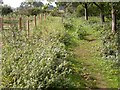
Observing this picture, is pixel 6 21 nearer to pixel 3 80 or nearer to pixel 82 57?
pixel 82 57

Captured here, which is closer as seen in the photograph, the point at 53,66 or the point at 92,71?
the point at 53,66

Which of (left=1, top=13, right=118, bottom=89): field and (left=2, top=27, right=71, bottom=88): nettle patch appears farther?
(left=1, top=13, right=118, bottom=89): field

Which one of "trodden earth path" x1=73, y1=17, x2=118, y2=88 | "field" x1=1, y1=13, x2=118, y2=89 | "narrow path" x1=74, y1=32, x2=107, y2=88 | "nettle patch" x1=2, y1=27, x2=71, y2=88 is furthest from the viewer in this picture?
"narrow path" x1=74, y1=32, x2=107, y2=88

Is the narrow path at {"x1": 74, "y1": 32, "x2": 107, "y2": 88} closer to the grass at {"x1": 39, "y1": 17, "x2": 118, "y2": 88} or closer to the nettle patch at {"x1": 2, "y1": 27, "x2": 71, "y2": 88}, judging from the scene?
the grass at {"x1": 39, "y1": 17, "x2": 118, "y2": 88}

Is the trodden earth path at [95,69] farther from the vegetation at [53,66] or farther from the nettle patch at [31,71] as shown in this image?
the nettle patch at [31,71]

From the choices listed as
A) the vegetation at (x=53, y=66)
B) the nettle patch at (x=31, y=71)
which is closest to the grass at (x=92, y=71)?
the vegetation at (x=53, y=66)

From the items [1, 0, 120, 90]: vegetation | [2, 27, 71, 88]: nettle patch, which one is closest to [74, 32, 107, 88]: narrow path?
[1, 0, 120, 90]: vegetation

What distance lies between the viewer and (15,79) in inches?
275

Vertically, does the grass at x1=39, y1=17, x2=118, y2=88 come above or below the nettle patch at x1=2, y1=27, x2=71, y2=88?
below

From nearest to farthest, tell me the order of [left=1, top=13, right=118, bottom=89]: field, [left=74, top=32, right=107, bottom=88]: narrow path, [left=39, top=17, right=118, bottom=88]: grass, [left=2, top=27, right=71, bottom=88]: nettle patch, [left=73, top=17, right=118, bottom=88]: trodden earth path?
1. [left=2, top=27, right=71, bottom=88]: nettle patch
2. [left=1, top=13, right=118, bottom=89]: field
3. [left=39, top=17, right=118, bottom=88]: grass
4. [left=73, top=17, right=118, bottom=88]: trodden earth path
5. [left=74, top=32, right=107, bottom=88]: narrow path

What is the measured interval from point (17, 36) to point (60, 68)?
5234 mm

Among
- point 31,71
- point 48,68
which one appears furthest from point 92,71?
point 31,71

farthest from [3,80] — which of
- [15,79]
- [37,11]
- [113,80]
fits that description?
[37,11]

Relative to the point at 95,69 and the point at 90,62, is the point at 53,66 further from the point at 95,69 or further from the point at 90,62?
the point at 90,62
